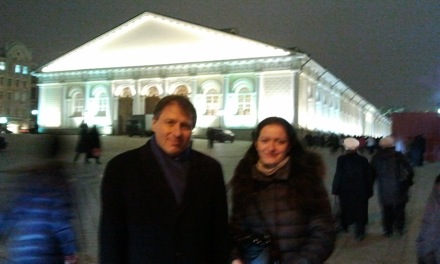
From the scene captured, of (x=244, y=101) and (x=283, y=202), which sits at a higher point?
(x=244, y=101)

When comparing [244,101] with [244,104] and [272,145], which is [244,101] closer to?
[244,104]

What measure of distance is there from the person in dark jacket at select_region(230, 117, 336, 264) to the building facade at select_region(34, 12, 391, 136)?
40527 millimetres

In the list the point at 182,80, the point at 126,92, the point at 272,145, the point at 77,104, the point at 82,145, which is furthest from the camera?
the point at 77,104

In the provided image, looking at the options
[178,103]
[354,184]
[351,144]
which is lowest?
[354,184]

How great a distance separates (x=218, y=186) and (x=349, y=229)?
7329 mm

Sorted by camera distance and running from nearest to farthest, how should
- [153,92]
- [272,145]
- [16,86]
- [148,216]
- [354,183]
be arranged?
[148,216] → [272,145] → [354,183] → [153,92] → [16,86]

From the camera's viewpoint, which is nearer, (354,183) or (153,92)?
(354,183)

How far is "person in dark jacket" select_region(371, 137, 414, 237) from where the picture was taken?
892 cm

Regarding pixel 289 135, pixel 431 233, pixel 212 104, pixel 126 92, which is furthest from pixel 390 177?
pixel 126 92

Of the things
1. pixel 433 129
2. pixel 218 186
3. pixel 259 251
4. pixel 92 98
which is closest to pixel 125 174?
pixel 218 186

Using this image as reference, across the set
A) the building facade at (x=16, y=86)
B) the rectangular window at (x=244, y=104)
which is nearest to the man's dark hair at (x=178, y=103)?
the rectangular window at (x=244, y=104)

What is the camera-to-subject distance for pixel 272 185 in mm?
3191

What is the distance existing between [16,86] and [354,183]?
8258 centimetres

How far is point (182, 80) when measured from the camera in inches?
1913
